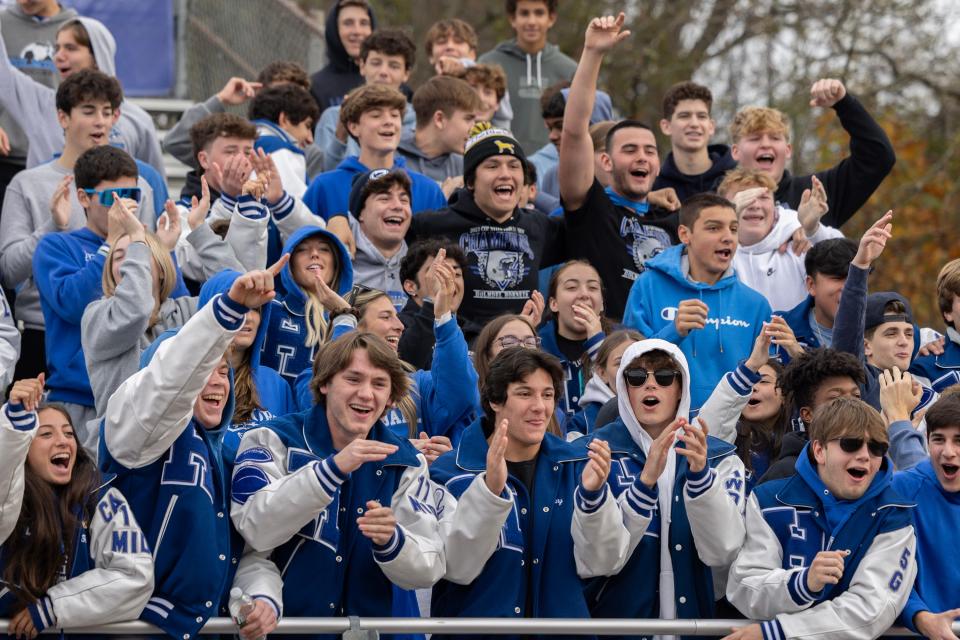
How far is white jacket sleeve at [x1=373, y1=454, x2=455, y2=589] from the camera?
6.16 meters

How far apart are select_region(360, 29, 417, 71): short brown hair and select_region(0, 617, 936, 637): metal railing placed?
19.2 feet

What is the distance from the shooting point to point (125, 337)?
7441 mm

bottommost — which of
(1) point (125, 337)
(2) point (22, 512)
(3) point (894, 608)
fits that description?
(3) point (894, 608)

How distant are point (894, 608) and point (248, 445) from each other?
234 centimetres

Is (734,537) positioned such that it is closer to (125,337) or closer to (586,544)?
(586,544)

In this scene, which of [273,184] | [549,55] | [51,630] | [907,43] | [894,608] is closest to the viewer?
[51,630]

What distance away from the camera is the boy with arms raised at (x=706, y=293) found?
27.3 feet

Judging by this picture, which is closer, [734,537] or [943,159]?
[734,537]

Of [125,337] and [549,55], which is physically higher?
[549,55]

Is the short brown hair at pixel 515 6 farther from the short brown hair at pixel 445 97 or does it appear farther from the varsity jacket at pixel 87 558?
the varsity jacket at pixel 87 558

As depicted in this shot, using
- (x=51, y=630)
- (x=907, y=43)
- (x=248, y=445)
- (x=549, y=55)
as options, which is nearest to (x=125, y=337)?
(x=248, y=445)

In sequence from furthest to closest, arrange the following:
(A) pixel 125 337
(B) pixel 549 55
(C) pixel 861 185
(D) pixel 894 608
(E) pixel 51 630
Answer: (B) pixel 549 55 < (C) pixel 861 185 < (A) pixel 125 337 < (D) pixel 894 608 < (E) pixel 51 630

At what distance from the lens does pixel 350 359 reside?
6.46m

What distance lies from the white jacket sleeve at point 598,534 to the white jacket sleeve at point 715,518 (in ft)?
0.85
